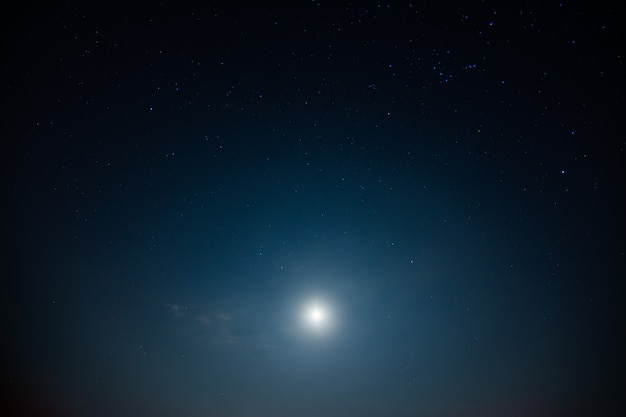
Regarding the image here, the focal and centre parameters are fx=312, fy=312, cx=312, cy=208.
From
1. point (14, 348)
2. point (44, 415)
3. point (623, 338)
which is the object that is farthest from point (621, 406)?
point (14, 348)

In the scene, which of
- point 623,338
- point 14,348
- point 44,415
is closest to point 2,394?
point 14,348

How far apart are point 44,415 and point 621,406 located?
26449 millimetres

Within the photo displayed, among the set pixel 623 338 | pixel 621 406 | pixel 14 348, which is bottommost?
pixel 621 406

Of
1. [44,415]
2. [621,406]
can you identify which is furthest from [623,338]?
[44,415]

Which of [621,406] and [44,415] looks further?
[621,406]

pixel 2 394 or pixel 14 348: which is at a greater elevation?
pixel 14 348

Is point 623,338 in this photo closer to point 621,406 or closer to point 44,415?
point 621,406

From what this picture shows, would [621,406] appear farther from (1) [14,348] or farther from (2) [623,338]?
(1) [14,348]

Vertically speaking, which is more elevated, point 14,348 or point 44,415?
point 14,348

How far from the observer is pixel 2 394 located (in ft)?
31.4

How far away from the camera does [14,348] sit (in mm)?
10391

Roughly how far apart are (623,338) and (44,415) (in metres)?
25.8

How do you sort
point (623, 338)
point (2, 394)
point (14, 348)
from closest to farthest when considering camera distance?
point (2, 394) < point (14, 348) < point (623, 338)

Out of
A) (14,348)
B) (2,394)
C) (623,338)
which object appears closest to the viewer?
(2,394)
